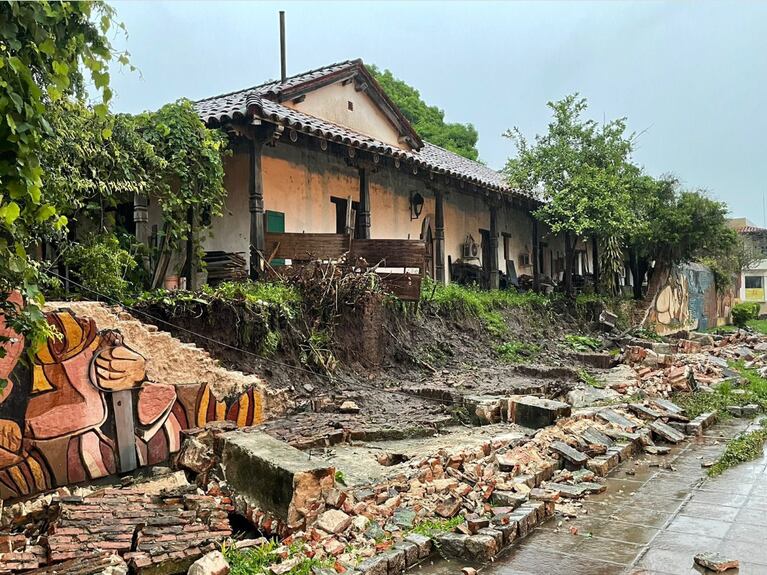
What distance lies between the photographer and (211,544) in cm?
486

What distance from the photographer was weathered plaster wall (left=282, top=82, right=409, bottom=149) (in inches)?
570

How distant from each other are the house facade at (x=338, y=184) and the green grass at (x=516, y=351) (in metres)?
2.71

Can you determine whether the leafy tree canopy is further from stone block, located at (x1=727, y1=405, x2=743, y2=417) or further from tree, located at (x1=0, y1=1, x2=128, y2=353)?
tree, located at (x1=0, y1=1, x2=128, y2=353)

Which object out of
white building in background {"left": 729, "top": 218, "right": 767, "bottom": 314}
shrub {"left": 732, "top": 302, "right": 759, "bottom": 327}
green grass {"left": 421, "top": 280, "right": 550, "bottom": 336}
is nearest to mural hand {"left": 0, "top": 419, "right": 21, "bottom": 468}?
green grass {"left": 421, "top": 280, "right": 550, "bottom": 336}

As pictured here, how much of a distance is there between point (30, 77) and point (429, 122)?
30.4 meters

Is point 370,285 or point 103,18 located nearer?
point 103,18

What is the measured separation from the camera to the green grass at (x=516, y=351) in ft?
46.9

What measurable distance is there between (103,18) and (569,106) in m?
19.7

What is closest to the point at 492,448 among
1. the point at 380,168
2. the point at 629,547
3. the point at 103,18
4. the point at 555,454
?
the point at 555,454

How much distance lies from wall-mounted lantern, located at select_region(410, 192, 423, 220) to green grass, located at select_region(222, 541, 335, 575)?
13138 mm

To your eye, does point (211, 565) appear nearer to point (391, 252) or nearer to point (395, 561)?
point (395, 561)

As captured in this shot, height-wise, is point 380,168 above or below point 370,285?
above

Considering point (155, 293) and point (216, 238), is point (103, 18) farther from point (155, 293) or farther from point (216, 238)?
point (216, 238)

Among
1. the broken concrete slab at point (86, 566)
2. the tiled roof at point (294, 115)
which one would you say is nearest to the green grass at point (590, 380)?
the tiled roof at point (294, 115)
